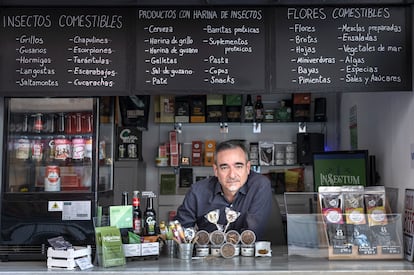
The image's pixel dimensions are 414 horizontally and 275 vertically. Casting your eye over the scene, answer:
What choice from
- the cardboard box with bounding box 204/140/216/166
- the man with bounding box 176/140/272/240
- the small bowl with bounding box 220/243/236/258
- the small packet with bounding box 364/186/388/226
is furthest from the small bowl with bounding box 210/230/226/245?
the cardboard box with bounding box 204/140/216/166

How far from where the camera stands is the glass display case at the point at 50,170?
3629 mm

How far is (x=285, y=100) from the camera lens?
5.97m

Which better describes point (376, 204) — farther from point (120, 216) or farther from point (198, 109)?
point (198, 109)

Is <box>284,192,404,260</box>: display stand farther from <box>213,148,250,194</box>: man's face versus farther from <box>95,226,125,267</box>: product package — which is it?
<box>95,226,125,267</box>: product package

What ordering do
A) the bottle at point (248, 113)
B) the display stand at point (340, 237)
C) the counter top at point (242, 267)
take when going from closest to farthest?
the counter top at point (242, 267)
the display stand at point (340, 237)
the bottle at point (248, 113)

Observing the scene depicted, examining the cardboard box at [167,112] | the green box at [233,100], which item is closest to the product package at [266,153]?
the green box at [233,100]

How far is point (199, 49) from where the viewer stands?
123 inches

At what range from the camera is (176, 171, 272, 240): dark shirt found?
3102mm

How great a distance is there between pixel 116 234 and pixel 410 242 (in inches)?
60.2

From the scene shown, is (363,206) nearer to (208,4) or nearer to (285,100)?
(208,4)

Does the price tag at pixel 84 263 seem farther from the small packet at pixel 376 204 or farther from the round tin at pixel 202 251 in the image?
the small packet at pixel 376 204

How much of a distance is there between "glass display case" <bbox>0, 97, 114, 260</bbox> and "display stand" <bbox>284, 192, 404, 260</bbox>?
1.74 metres

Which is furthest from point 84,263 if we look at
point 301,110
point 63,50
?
point 301,110

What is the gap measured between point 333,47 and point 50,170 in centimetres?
235
